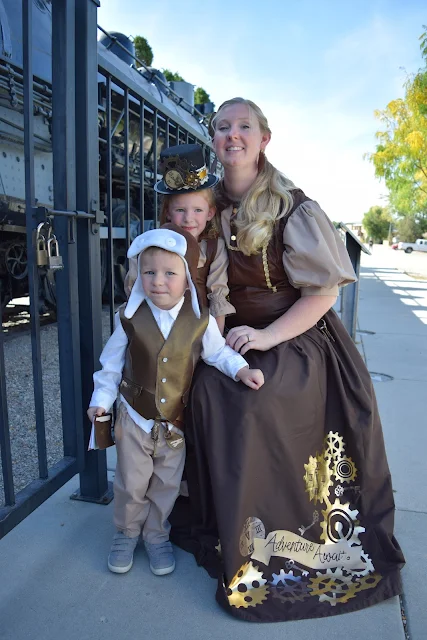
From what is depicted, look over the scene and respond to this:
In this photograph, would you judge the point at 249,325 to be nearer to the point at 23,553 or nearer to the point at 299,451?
the point at 299,451

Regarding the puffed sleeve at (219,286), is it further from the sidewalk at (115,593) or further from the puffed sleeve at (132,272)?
the sidewalk at (115,593)

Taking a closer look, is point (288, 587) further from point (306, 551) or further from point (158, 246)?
point (158, 246)

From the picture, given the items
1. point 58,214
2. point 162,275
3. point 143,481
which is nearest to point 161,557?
point 143,481

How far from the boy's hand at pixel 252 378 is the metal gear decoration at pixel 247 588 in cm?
58

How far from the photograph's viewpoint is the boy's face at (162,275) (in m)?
1.65

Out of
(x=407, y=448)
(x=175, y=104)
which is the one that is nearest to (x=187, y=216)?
(x=407, y=448)

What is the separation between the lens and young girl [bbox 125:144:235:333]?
1.93 metres

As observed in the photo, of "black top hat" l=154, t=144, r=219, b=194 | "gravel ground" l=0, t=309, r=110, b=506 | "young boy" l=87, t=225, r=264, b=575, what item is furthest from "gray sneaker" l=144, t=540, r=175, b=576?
"black top hat" l=154, t=144, r=219, b=194

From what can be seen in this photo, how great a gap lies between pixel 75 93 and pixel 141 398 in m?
1.13

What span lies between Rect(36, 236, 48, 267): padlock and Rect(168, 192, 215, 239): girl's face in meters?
0.53

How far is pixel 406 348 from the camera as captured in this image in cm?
517

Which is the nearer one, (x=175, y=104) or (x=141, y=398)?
(x=141, y=398)

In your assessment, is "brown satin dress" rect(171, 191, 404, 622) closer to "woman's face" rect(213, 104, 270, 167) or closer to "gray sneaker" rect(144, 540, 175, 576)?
"gray sneaker" rect(144, 540, 175, 576)

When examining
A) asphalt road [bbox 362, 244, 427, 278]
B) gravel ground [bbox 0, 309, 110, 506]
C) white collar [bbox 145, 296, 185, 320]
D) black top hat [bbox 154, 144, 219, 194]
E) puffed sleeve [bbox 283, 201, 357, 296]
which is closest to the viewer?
white collar [bbox 145, 296, 185, 320]
